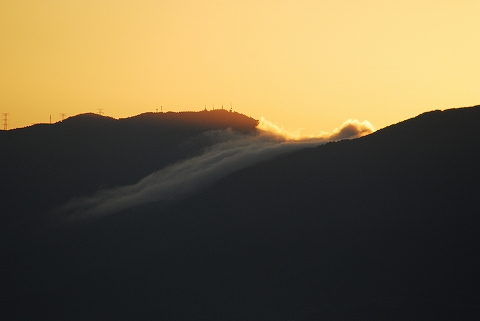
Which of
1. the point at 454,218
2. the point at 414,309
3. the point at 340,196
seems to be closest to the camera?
the point at 414,309

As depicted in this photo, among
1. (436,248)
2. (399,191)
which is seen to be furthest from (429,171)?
(436,248)

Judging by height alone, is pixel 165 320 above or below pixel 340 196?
below

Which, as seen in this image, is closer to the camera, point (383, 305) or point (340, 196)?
point (383, 305)

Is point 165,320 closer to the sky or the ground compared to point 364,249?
closer to the ground

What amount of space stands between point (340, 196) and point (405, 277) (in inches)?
1076

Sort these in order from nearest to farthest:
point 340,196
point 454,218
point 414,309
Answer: point 414,309 → point 454,218 → point 340,196

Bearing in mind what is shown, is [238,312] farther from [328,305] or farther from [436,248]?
[436,248]

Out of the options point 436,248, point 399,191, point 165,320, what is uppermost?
point 399,191

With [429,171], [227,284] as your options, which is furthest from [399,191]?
[227,284]

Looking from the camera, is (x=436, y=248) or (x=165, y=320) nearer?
(x=436, y=248)

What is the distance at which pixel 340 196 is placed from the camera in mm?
196250

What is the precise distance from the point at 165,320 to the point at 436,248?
6095 cm

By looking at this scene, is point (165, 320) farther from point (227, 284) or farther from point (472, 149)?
point (472, 149)

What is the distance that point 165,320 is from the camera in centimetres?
19900
